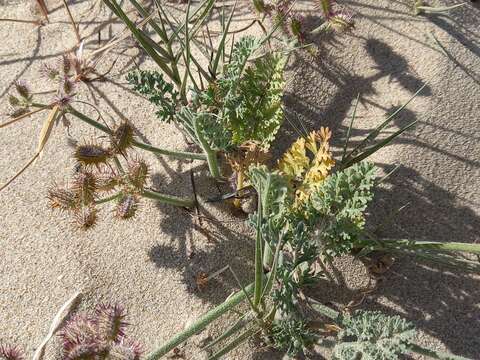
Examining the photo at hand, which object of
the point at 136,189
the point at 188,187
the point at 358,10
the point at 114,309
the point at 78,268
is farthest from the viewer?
the point at 358,10

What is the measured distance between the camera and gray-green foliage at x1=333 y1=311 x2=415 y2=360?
1562 mm

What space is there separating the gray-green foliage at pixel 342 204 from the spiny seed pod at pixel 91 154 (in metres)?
0.66

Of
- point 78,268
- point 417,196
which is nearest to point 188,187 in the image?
point 78,268

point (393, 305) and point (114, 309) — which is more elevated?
point (114, 309)

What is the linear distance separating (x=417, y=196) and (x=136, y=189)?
973 millimetres

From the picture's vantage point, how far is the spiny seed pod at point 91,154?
1.81 metres

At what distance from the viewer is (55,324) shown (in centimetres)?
192

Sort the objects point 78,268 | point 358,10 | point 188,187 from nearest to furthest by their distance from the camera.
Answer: point 78,268, point 188,187, point 358,10

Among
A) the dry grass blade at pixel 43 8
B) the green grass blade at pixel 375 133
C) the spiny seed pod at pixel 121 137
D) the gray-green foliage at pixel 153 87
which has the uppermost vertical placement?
the dry grass blade at pixel 43 8

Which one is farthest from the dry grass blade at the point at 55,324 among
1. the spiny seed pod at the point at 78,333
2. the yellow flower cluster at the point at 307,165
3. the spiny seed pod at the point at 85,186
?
the yellow flower cluster at the point at 307,165

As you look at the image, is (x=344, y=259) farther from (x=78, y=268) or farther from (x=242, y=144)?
(x=78, y=268)

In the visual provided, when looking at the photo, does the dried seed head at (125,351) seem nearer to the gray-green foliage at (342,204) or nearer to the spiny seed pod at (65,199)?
the spiny seed pod at (65,199)

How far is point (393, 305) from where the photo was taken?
1958 mm

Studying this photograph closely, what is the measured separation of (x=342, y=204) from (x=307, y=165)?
0.60 ft
